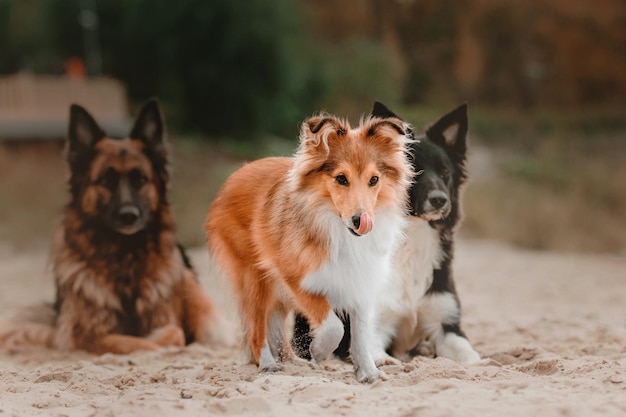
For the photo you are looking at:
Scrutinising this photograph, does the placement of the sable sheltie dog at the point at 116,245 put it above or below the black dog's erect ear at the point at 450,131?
below

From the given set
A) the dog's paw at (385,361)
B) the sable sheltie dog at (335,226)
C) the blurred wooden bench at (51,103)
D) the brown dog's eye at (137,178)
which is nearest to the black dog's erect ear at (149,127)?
the brown dog's eye at (137,178)

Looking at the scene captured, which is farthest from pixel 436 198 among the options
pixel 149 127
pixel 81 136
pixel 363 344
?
pixel 81 136

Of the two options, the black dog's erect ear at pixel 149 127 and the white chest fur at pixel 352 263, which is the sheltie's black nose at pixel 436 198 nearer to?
the white chest fur at pixel 352 263

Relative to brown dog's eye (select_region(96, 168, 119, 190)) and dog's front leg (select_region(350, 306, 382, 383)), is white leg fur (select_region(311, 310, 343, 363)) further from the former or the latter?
brown dog's eye (select_region(96, 168, 119, 190))

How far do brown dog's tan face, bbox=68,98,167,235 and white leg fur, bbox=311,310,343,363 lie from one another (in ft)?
7.41

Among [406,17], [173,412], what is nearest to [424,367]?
[173,412]

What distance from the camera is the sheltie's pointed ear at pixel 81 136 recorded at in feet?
19.2

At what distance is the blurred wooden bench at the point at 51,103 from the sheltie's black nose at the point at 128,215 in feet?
36.3

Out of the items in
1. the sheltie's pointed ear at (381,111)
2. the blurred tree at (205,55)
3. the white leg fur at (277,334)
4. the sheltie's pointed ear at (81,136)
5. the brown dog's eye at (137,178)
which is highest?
the blurred tree at (205,55)

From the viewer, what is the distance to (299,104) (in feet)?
62.5

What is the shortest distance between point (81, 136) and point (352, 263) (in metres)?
2.82

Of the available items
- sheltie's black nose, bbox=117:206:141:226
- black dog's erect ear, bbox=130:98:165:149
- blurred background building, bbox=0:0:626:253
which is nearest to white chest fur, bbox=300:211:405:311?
sheltie's black nose, bbox=117:206:141:226

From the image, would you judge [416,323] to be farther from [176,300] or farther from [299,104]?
[299,104]

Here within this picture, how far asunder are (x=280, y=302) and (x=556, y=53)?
19000mm
